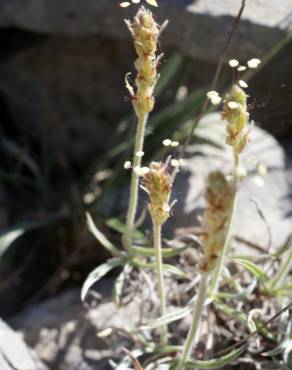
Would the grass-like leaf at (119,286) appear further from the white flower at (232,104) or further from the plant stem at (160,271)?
the white flower at (232,104)

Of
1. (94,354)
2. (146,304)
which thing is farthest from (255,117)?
(94,354)

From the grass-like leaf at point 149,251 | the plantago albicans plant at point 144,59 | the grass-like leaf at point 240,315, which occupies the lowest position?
the grass-like leaf at point 240,315

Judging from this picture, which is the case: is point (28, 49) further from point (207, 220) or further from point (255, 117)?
point (207, 220)

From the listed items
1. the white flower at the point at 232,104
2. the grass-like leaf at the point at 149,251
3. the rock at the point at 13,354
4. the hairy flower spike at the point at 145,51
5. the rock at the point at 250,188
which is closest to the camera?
the white flower at the point at 232,104

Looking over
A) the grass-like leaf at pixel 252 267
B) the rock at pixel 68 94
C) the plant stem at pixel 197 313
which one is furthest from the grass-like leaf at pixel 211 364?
the rock at pixel 68 94

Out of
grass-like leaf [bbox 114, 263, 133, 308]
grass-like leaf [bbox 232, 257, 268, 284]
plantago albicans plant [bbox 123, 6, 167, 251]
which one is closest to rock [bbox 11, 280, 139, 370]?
grass-like leaf [bbox 114, 263, 133, 308]

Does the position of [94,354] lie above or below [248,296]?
below

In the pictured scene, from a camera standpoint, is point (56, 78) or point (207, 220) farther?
point (56, 78)

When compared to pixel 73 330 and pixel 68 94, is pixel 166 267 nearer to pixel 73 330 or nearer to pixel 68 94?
pixel 73 330
